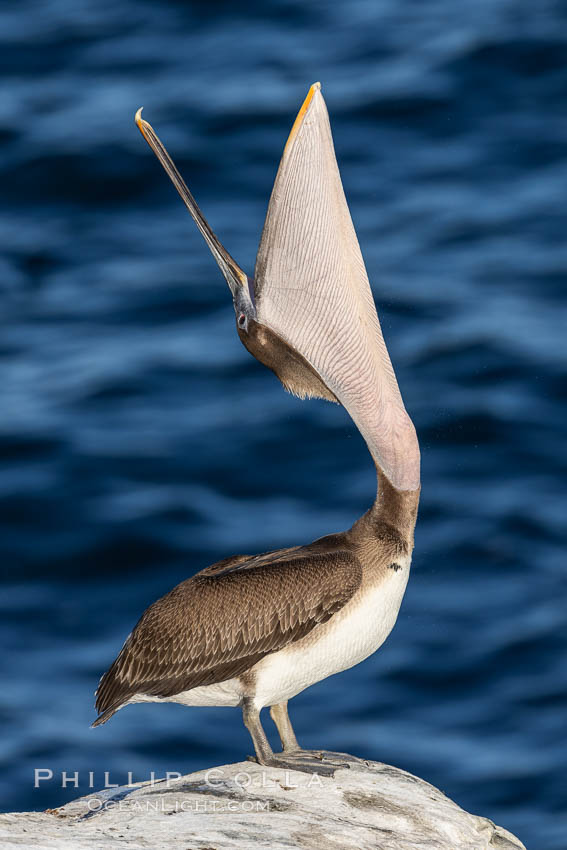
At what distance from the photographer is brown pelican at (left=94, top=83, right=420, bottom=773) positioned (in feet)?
19.5

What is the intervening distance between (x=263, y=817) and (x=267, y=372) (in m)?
9.25

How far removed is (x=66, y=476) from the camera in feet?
43.7

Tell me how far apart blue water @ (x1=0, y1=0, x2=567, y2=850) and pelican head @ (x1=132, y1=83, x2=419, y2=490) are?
5.12 metres

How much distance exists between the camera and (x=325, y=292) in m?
5.99

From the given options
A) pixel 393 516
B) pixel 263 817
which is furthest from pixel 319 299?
pixel 263 817

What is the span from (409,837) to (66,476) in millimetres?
8132

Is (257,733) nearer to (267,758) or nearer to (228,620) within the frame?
(267,758)

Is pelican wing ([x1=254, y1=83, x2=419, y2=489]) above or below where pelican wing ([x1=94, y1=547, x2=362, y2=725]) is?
above

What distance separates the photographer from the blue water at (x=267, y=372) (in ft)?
36.5

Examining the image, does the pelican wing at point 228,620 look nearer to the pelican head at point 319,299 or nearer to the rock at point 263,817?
the rock at point 263,817

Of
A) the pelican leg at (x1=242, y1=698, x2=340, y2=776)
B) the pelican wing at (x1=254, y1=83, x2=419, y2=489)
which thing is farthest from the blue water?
the pelican wing at (x1=254, y1=83, x2=419, y2=489)

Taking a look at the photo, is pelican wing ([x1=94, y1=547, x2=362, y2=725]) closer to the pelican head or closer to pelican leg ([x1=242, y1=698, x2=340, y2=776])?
pelican leg ([x1=242, y1=698, x2=340, y2=776])

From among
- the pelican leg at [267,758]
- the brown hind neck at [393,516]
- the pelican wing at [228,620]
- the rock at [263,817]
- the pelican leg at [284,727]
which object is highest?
the brown hind neck at [393,516]

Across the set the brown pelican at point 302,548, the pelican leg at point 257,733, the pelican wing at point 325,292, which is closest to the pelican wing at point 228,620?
the brown pelican at point 302,548
